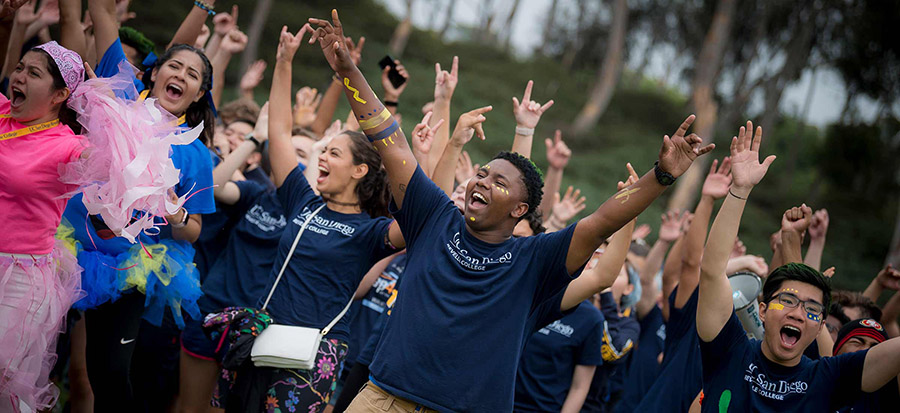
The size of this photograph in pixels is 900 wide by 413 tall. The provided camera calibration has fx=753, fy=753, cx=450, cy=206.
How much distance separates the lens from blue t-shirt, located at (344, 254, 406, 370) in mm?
5184

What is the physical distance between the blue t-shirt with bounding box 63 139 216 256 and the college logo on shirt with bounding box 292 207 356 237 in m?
0.53

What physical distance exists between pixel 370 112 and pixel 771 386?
7.76ft

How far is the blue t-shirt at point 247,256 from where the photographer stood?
15.6 feet

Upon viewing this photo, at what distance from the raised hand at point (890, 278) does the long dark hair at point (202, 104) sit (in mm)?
4662

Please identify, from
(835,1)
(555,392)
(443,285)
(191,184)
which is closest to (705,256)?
(443,285)

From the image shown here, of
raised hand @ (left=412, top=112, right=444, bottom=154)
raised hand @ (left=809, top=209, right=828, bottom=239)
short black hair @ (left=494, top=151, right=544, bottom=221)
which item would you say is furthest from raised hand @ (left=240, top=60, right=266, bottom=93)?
raised hand @ (left=809, top=209, right=828, bottom=239)

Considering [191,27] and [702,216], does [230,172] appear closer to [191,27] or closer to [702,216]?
[191,27]

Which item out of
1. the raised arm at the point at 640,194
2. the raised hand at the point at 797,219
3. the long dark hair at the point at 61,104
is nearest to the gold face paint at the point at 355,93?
the raised arm at the point at 640,194

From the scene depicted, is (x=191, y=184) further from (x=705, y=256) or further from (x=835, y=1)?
(x=835, y=1)

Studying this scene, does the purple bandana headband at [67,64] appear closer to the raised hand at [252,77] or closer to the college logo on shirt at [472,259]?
the college logo on shirt at [472,259]

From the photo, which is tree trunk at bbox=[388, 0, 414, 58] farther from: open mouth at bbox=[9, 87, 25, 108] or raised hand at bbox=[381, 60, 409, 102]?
open mouth at bbox=[9, 87, 25, 108]

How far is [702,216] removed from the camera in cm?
427

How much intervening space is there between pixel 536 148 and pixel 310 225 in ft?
66.5

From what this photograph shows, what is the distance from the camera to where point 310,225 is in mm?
4191
